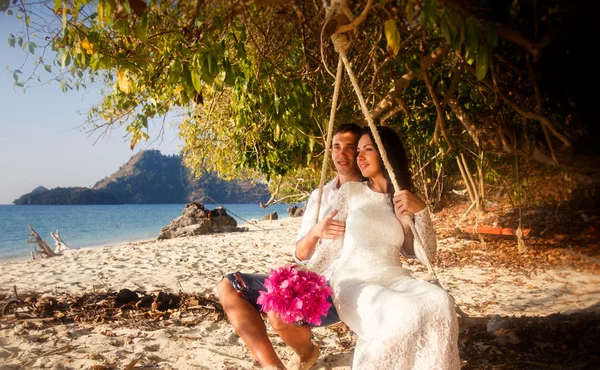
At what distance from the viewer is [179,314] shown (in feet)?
10.9

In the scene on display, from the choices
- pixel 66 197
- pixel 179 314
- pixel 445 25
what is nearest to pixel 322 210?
pixel 445 25

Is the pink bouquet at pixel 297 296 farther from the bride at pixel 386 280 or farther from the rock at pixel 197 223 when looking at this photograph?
the rock at pixel 197 223

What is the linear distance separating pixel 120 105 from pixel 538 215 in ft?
17.6

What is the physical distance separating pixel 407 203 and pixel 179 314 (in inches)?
89.3

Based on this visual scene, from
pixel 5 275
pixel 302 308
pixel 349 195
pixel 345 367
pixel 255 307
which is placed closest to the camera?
pixel 302 308

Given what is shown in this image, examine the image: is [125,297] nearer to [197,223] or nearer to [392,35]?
[392,35]

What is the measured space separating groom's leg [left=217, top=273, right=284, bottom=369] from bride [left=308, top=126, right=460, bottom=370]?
37 cm

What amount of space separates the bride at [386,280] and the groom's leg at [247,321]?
1.21ft

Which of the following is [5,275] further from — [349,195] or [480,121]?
[480,121]

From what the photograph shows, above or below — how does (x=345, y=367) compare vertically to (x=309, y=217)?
below

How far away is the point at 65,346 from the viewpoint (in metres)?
2.51

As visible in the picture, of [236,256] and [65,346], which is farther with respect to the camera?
[236,256]

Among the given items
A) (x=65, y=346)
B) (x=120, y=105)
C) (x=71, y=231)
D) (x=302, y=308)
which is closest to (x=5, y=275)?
(x=120, y=105)

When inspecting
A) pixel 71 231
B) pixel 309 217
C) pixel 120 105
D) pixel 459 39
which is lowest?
pixel 71 231
